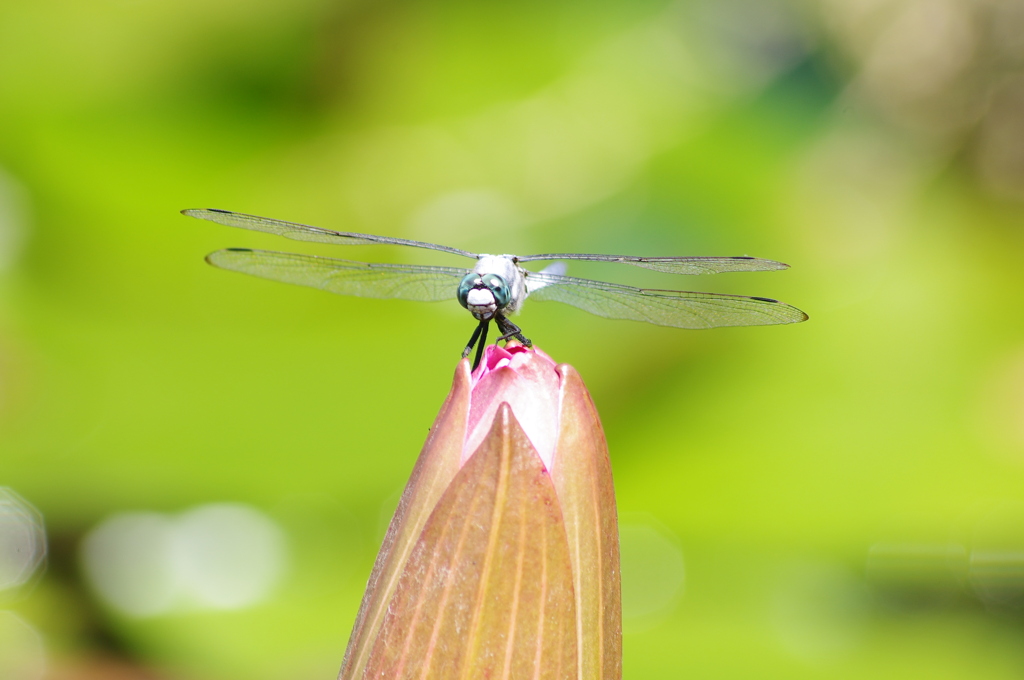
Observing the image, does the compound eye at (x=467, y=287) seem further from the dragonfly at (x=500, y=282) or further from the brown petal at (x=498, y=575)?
the brown petal at (x=498, y=575)

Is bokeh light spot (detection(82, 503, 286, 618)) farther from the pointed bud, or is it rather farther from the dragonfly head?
the pointed bud

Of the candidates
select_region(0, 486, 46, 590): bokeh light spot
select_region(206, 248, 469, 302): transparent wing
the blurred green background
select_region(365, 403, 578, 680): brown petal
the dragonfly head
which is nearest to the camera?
select_region(365, 403, 578, 680): brown petal

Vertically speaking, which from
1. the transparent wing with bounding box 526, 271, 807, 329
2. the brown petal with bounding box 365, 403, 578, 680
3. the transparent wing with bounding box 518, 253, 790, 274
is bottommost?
the brown petal with bounding box 365, 403, 578, 680

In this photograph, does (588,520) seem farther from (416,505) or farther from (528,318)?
(528,318)

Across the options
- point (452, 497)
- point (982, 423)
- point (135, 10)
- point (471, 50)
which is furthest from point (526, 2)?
point (452, 497)

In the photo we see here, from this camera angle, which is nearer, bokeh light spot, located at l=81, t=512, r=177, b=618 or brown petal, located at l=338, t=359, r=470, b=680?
brown petal, located at l=338, t=359, r=470, b=680

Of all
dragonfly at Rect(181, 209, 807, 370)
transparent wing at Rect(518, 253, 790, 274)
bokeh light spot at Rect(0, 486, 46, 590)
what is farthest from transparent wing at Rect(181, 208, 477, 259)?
bokeh light spot at Rect(0, 486, 46, 590)
